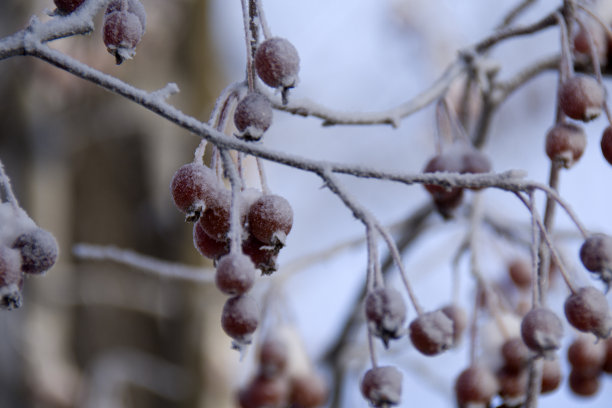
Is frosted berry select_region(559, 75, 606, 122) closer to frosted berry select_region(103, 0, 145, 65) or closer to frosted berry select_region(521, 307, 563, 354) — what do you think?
frosted berry select_region(521, 307, 563, 354)

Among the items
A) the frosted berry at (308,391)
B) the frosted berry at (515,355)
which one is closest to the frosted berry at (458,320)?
the frosted berry at (515,355)

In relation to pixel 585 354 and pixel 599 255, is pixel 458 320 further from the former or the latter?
pixel 599 255

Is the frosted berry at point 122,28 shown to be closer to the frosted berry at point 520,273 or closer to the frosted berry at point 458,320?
the frosted berry at point 458,320

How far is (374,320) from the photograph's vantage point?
61cm

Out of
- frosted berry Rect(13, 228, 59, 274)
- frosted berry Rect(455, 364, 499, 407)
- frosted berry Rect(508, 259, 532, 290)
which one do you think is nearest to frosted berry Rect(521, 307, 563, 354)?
frosted berry Rect(455, 364, 499, 407)

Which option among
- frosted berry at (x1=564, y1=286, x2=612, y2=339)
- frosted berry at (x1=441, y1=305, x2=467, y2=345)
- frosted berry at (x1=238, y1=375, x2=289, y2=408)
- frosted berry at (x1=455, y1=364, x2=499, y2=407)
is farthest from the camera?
frosted berry at (x1=238, y1=375, x2=289, y2=408)

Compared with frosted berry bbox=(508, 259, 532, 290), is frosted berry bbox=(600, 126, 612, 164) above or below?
below

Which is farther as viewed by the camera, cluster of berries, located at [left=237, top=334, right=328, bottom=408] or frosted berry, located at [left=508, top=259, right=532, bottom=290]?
frosted berry, located at [left=508, top=259, right=532, bottom=290]

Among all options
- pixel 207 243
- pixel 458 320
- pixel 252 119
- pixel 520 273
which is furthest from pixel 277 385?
pixel 252 119

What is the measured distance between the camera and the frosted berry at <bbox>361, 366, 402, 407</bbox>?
0.65m

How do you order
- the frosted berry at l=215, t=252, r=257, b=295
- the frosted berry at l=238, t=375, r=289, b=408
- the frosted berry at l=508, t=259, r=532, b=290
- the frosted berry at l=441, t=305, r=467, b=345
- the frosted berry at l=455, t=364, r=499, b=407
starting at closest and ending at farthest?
the frosted berry at l=215, t=252, r=257, b=295, the frosted berry at l=455, t=364, r=499, b=407, the frosted berry at l=441, t=305, r=467, b=345, the frosted berry at l=238, t=375, r=289, b=408, the frosted berry at l=508, t=259, r=532, b=290

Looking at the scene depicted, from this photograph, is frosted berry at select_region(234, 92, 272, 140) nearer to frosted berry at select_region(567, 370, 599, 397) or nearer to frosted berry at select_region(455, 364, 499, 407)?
frosted berry at select_region(455, 364, 499, 407)

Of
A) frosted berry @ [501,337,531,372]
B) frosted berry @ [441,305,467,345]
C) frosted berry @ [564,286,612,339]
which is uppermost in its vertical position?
frosted berry @ [441,305,467,345]

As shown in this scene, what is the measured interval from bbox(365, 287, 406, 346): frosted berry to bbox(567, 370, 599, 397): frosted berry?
0.77 meters
